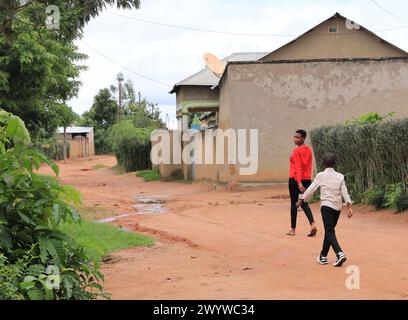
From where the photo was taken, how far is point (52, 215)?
226 inches

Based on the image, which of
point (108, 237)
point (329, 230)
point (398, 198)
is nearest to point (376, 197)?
point (398, 198)

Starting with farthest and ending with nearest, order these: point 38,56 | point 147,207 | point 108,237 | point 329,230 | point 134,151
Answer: point 134,151, point 38,56, point 147,207, point 108,237, point 329,230

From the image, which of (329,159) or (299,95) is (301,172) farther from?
(299,95)

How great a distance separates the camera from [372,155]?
599 inches

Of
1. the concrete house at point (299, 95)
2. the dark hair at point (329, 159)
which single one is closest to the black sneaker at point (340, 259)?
the dark hair at point (329, 159)

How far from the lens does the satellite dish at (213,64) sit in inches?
1070

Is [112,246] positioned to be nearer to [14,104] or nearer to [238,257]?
[238,257]

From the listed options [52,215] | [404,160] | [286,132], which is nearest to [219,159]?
[286,132]

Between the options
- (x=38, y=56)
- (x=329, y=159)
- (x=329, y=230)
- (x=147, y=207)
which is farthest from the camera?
(x=38, y=56)

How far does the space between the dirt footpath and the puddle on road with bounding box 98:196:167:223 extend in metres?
0.08

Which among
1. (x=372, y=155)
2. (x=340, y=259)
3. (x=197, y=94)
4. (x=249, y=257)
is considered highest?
(x=197, y=94)

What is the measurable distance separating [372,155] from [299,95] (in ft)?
27.1

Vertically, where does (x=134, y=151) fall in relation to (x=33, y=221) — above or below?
above
